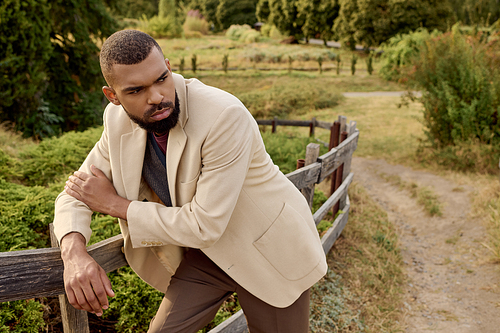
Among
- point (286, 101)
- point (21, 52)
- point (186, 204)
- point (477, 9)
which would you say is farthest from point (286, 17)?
point (186, 204)

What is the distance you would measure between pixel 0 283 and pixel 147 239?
62 centimetres

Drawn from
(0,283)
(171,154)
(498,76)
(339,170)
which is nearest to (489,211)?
(339,170)

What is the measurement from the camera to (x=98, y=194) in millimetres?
1796

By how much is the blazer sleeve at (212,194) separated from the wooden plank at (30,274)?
0.40 m

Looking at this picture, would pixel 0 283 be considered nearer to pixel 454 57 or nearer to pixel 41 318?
pixel 41 318

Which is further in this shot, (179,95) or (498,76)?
(498,76)

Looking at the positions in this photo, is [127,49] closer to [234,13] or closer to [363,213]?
[363,213]

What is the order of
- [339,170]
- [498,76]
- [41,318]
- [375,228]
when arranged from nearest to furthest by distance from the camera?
1. [41,318]
2. [339,170]
3. [375,228]
4. [498,76]

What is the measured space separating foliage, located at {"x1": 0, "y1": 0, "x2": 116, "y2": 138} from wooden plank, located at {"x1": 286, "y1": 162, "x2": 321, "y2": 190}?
236 inches

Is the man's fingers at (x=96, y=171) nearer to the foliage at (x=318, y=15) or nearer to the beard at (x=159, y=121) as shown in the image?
the beard at (x=159, y=121)

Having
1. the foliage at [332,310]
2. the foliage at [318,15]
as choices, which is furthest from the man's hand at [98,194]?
the foliage at [318,15]

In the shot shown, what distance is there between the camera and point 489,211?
5.78 metres

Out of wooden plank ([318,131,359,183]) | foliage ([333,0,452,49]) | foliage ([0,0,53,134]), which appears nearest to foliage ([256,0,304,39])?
foliage ([333,0,452,49])

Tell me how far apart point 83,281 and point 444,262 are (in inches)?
192
